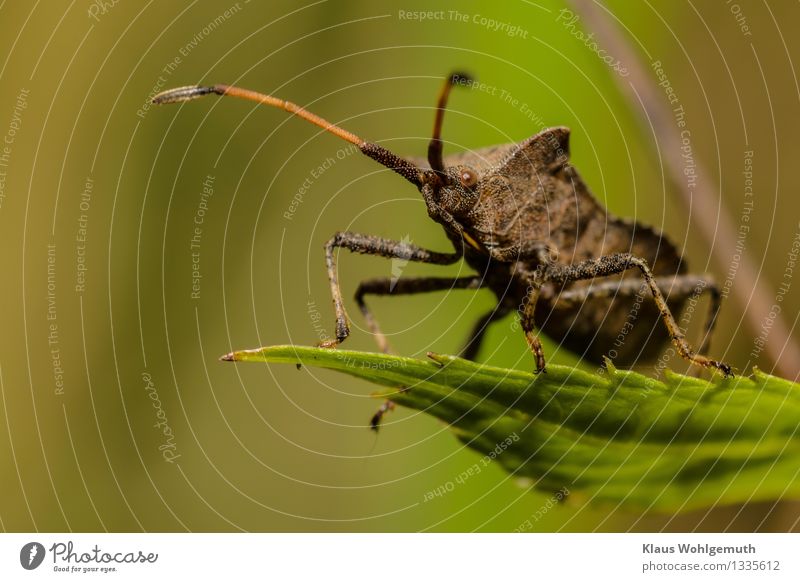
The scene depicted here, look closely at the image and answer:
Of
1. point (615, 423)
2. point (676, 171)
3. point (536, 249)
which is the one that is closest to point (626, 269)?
point (536, 249)

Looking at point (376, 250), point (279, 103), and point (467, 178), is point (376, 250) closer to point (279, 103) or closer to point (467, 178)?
point (467, 178)

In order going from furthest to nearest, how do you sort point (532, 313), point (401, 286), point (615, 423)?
1. point (401, 286)
2. point (532, 313)
3. point (615, 423)

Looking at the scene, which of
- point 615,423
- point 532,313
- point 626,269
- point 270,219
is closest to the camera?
point 615,423

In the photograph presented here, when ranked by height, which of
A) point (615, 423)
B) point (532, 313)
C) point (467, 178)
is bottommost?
→ point (615, 423)

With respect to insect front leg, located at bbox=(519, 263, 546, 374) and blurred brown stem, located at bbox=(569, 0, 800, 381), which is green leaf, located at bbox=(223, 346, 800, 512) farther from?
blurred brown stem, located at bbox=(569, 0, 800, 381)

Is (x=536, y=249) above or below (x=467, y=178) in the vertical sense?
below

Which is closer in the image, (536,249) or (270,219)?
(536,249)

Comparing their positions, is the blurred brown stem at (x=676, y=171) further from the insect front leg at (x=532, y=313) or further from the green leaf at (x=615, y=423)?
the green leaf at (x=615, y=423)
